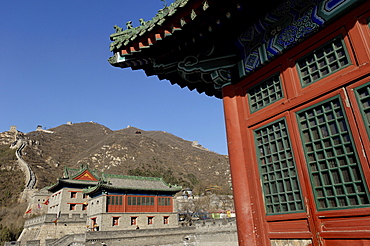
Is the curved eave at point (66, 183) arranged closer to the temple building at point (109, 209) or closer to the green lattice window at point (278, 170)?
the temple building at point (109, 209)

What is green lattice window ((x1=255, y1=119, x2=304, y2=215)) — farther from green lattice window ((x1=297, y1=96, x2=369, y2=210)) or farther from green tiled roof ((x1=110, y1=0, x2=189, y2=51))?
green tiled roof ((x1=110, y1=0, x2=189, y2=51))

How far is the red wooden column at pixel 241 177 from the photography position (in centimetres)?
471

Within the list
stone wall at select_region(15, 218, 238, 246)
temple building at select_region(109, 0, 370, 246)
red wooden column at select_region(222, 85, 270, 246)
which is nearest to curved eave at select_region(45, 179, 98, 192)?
stone wall at select_region(15, 218, 238, 246)

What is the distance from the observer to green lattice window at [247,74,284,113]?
196 inches

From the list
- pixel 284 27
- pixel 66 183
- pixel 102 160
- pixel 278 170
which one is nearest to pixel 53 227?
pixel 66 183

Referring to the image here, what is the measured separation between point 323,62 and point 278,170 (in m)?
1.93

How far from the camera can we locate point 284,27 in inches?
192

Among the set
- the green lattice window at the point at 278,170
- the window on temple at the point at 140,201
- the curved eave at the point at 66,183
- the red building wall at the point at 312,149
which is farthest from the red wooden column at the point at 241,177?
the curved eave at the point at 66,183

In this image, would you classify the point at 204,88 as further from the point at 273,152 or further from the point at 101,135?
the point at 101,135

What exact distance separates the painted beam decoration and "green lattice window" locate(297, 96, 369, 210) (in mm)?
1324

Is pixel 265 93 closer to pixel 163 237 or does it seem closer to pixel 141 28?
pixel 141 28

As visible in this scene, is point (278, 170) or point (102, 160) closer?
point (278, 170)

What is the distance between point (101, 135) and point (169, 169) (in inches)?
2687

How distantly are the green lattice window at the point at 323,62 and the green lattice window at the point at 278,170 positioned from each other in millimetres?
878
